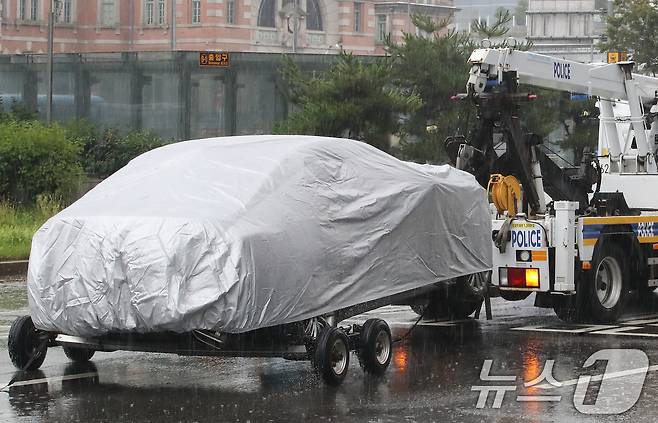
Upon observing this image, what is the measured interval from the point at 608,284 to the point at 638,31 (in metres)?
30.6

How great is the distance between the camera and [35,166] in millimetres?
27953

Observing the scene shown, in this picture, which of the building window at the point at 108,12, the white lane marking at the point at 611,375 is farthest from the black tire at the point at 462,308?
the building window at the point at 108,12

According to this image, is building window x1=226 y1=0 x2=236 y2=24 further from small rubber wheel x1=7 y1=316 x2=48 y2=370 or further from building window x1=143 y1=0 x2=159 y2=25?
small rubber wheel x1=7 y1=316 x2=48 y2=370

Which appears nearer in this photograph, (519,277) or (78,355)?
(78,355)

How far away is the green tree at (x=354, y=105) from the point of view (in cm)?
3250

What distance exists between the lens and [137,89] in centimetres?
4534

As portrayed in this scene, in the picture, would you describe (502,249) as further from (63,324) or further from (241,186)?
(63,324)

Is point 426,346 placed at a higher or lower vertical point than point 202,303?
lower

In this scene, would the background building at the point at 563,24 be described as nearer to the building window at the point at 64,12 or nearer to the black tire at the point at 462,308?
the building window at the point at 64,12

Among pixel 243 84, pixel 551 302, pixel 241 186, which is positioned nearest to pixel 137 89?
pixel 243 84

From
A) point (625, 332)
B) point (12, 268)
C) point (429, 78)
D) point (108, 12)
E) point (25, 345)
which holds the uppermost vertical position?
point (108, 12)

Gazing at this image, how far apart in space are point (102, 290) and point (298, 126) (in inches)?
899

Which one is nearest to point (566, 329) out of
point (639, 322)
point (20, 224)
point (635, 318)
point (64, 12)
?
point (639, 322)

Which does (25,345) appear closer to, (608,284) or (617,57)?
(608,284)
